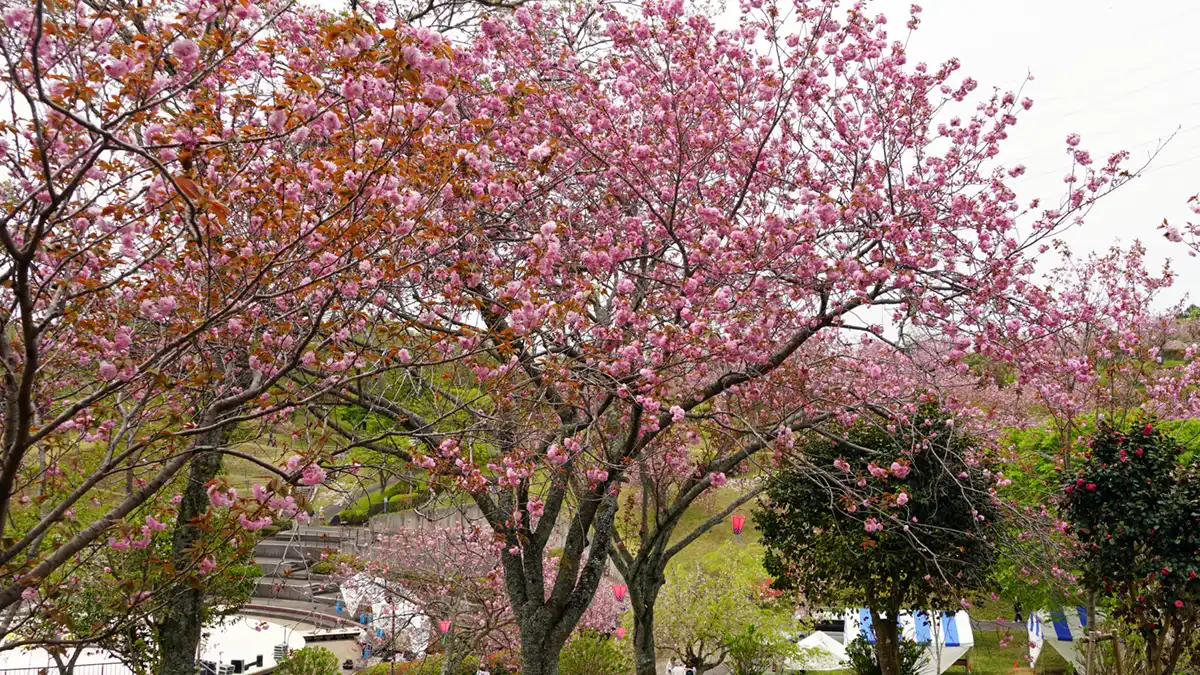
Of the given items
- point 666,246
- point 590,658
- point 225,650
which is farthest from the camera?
point 225,650

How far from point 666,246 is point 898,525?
14.6 ft

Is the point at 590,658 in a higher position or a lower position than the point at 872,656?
higher

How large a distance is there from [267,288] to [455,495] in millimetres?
2033

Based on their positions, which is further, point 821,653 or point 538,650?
point 821,653

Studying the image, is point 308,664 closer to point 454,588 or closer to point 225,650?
point 225,650

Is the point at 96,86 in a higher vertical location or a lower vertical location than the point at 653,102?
lower

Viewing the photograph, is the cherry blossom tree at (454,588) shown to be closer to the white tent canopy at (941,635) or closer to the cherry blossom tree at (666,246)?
the cherry blossom tree at (666,246)

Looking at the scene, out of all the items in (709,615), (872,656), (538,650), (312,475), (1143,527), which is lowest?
(872,656)

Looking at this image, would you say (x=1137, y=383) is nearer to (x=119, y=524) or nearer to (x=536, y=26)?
(x=536, y=26)

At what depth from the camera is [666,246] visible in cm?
632

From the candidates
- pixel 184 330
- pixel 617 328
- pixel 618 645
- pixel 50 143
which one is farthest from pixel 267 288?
pixel 618 645

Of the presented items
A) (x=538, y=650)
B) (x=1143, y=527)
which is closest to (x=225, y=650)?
(x=538, y=650)

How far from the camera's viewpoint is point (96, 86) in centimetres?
300

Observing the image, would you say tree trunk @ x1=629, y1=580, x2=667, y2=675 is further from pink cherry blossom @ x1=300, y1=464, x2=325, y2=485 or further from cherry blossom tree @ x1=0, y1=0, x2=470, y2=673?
pink cherry blossom @ x1=300, y1=464, x2=325, y2=485
